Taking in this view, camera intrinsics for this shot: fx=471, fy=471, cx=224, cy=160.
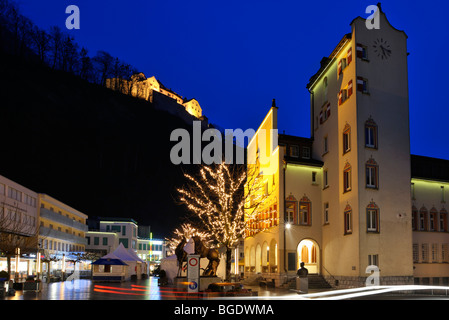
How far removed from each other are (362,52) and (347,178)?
948 cm

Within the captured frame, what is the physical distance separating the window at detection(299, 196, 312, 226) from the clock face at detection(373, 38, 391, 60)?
12747mm

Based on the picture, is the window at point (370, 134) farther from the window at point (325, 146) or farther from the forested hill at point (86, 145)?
the forested hill at point (86, 145)

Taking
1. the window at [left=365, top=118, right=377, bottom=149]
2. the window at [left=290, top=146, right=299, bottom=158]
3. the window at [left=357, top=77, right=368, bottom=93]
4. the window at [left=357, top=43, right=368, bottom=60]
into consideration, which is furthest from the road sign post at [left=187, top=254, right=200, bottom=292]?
the window at [left=357, top=43, right=368, bottom=60]

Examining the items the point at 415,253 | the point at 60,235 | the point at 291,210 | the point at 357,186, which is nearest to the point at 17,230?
the point at 60,235

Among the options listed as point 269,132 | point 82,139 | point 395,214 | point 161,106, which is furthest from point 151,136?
point 395,214

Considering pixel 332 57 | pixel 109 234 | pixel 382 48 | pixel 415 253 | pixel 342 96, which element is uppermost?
pixel 332 57

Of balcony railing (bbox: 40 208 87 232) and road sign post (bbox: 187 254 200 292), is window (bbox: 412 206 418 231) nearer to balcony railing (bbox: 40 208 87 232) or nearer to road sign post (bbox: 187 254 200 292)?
road sign post (bbox: 187 254 200 292)

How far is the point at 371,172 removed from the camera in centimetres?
3409

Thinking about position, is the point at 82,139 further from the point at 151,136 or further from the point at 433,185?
the point at 433,185

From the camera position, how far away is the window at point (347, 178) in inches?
1366

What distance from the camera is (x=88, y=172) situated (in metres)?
124

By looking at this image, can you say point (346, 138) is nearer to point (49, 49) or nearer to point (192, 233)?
point (192, 233)

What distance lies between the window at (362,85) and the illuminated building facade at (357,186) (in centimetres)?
8
